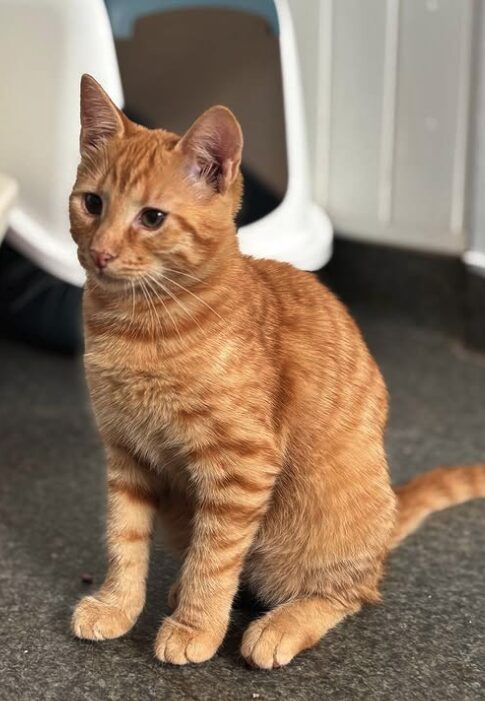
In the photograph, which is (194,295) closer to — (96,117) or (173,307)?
(173,307)

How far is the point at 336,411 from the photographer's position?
1.08 meters

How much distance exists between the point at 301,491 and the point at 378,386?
0.17 meters

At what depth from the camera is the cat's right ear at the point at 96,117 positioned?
995mm

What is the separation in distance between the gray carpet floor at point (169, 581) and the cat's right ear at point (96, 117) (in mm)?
560

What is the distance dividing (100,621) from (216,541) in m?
0.18

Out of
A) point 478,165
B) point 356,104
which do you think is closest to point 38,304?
point 356,104

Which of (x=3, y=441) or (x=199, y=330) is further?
(x=3, y=441)

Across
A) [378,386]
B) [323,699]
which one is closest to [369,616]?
[323,699]

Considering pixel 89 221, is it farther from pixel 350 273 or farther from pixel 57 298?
pixel 350 273

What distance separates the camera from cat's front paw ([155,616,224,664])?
1.03 meters

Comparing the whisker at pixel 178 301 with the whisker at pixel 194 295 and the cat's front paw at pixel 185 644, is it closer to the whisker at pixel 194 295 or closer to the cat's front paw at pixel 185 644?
the whisker at pixel 194 295

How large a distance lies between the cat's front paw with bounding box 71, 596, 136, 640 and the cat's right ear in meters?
0.52

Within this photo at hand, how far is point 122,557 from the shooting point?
110 cm

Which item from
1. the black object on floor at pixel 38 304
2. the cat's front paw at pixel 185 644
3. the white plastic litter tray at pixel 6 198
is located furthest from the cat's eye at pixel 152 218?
the black object on floor at pixel 38 304
